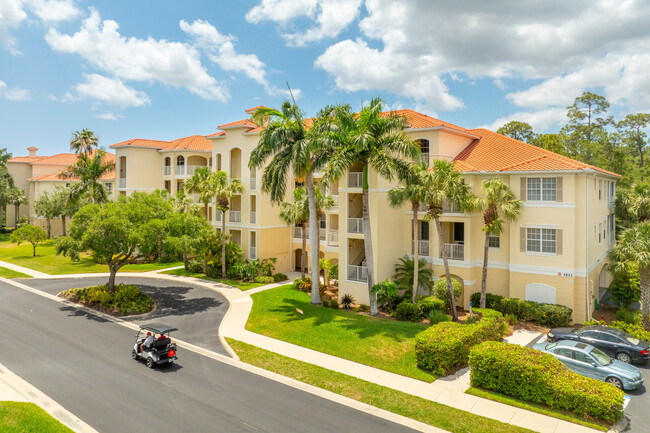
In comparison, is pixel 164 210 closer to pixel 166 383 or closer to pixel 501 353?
pixel 166 383

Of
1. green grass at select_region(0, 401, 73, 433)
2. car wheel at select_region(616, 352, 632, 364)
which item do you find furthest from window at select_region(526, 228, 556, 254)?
green grass at select_region(0, 401, 73, 433)

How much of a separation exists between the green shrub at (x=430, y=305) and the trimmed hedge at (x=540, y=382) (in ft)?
24.3

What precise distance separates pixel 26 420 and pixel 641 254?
26.9 meters

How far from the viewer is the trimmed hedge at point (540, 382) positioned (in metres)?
12.1

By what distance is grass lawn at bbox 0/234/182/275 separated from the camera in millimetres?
36562

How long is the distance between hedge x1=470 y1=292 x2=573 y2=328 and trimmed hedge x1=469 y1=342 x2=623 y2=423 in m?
8.64

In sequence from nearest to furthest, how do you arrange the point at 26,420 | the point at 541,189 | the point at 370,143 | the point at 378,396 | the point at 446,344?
the point at 26,420 → the point at 378,396 → the point at 446,344 → the point at 370,143 → the point at 541,189

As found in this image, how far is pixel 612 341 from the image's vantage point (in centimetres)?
1750

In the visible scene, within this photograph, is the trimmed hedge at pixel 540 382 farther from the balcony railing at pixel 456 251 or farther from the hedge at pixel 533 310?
the balcony railing at pixel 456 251

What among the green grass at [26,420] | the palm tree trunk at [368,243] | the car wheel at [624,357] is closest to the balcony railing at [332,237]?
the palm tree trunk at [368,243]

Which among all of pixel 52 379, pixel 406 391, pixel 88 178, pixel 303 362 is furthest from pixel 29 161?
pixel 406 391

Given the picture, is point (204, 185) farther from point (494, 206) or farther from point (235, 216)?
point (494, 206)

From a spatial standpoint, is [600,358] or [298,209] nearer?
[600,358]

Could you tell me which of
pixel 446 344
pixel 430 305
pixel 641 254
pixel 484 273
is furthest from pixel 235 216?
pixel 641 254
